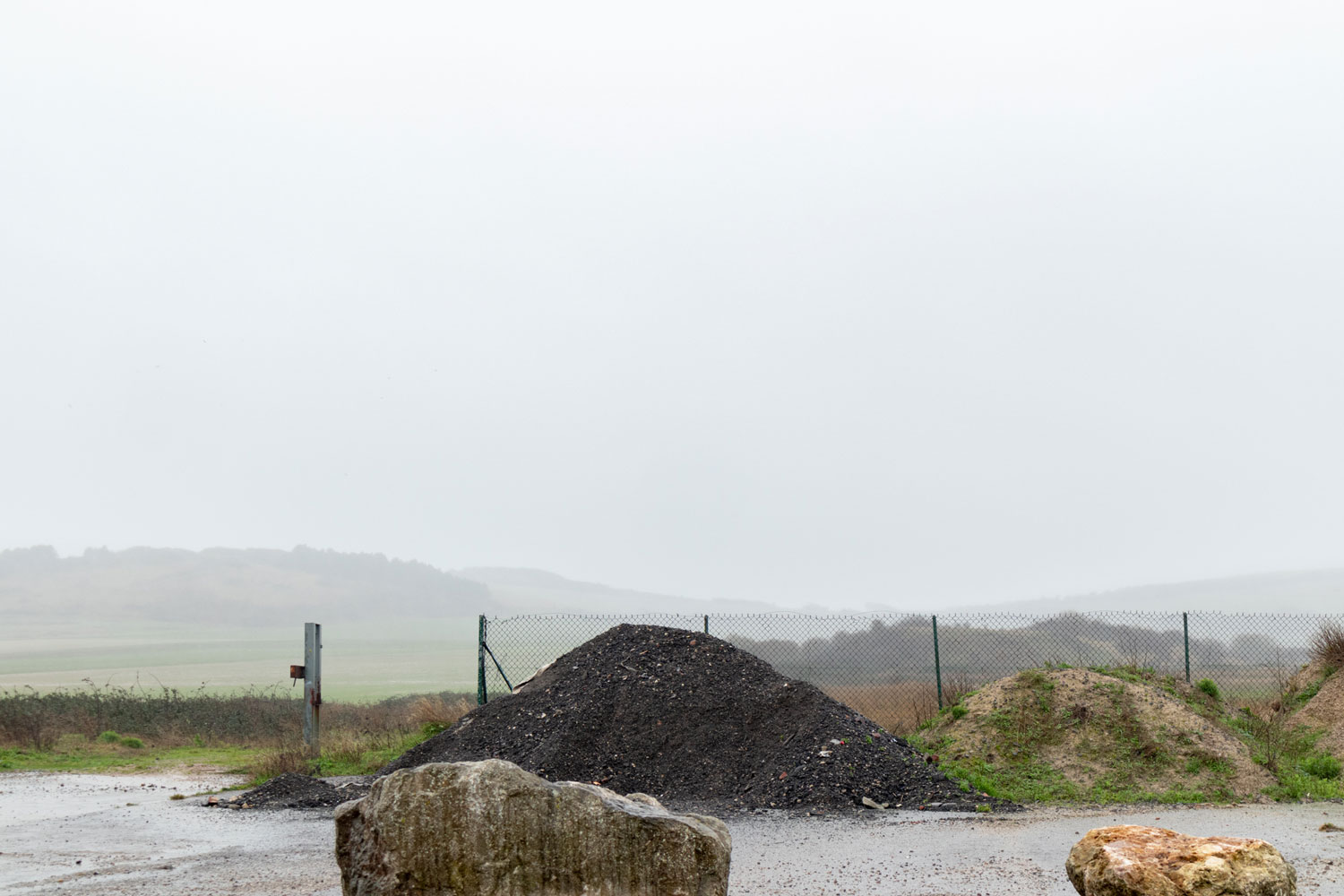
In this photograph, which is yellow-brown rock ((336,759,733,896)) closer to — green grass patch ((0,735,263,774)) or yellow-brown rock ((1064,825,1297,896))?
yellow-brown rock ((1064,825,1297,896))

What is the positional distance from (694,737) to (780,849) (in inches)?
153

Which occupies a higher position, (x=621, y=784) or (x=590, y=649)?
(x=590, y=649)

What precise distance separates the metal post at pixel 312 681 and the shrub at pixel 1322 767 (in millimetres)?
14521

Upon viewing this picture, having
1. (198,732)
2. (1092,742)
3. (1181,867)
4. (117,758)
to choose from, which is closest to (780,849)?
(1181,867)

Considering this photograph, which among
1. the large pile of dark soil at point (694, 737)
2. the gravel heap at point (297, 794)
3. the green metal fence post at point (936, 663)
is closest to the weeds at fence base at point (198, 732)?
the gravel heap at point (297, 794)

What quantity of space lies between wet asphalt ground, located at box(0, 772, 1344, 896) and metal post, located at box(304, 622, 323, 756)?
11.4 ft

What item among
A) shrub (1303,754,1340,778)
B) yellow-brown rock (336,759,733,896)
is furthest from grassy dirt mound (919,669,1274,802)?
yellow-brown rock (336,759,733,896)

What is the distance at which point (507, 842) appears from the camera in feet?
19.1

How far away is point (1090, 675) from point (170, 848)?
40.0ft

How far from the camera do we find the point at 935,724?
15305mm

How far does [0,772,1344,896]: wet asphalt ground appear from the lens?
828 centimetres

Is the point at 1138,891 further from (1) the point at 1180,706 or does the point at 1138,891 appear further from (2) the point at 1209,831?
(1) the point at 1180,706

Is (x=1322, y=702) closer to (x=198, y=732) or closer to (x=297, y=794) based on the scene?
(x=297, y=794)

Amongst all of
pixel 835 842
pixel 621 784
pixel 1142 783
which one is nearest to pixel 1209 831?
pixel 1142 783
